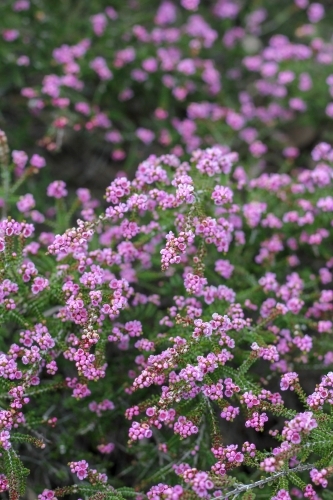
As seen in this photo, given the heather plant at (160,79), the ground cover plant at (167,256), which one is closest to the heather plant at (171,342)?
the ground cover plant at (167,256)

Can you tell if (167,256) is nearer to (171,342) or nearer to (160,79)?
(171,342)

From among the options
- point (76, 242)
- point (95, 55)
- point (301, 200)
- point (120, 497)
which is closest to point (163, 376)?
point (120, 497)

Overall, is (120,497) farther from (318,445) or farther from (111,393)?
(318,445)

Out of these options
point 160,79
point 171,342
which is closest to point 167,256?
point 171,342

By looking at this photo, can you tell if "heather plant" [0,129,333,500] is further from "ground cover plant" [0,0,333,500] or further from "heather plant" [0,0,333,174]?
"heather plant" [0,0,333,174]

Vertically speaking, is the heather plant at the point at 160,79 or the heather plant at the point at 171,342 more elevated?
the heather plant at the point at 160,79

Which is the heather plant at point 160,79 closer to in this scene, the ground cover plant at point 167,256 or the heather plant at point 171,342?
the ground cover plant at point 167,256
